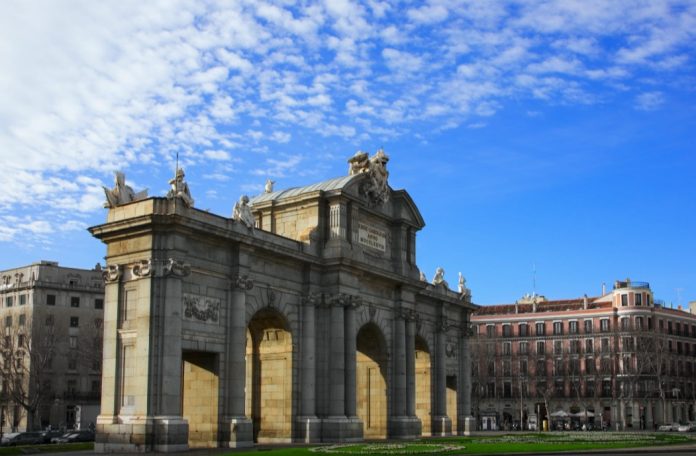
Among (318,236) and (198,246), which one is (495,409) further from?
(198,246)

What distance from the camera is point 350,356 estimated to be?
49.6m

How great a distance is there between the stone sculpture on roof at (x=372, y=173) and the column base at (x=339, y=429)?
1396 cm

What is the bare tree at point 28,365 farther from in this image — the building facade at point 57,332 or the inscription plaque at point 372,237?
the inscription plaque at point 372,237

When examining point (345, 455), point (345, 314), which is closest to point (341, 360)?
point (345, 314)

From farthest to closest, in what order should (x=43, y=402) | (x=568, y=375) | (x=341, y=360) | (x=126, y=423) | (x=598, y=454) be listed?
(x=568, y=375) → (x=43, y=402) → (x=341, y=360) → (x=126, y=423) → (x=598, y=454)

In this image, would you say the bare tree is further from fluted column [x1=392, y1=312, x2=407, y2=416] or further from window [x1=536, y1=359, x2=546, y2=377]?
window [x1=536, y1=359, x2=546, y2=377]

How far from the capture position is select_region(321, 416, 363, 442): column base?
47625 mm

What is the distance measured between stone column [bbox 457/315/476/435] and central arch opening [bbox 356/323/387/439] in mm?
12239

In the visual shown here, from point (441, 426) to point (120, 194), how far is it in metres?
30.2

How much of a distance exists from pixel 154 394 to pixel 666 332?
86.9 metres

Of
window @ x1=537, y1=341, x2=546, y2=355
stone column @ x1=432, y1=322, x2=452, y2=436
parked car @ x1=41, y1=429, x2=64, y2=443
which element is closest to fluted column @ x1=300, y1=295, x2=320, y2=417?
stone column @ x1=432, y1=322, x2=452, y2=436

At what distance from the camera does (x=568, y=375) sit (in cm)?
10919

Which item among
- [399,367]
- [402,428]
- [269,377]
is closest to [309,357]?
[269,377]

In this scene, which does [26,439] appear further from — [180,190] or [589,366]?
[589,366]
